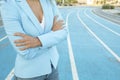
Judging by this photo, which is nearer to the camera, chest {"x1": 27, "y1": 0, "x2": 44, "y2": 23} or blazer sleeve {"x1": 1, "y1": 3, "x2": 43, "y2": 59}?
blazer sleeve {"x1": 1, "y1": 3, "x2": 43, "y2": 59}

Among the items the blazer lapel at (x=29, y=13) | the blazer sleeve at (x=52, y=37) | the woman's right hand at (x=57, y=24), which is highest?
the blazer lapel at (x=29, y=13)

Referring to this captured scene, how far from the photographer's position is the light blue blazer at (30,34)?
2402 mm

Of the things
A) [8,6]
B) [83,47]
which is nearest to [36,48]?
[8,6]

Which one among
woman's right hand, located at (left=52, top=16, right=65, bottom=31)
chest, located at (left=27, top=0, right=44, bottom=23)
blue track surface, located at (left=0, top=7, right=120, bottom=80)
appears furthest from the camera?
blue track surface, located at (left=0, top=7, right=120, bottom=80)

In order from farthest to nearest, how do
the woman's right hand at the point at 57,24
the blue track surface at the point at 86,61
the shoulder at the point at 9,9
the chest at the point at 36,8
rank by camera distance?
the blue track surface at the point at 86,61 < the woman's right hand at the point at 57,24 < the chest at the point at 36,8 < the shoulder at the point at 9,9

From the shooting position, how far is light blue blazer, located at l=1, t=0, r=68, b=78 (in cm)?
240

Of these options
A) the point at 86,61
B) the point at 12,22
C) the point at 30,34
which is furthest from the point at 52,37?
the point at 86,61

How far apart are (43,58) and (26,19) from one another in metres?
0.34

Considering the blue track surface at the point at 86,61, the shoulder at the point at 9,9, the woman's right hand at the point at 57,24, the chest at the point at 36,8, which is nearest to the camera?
Result: the shoulder at the point at 9,9

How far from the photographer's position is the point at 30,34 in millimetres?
2467

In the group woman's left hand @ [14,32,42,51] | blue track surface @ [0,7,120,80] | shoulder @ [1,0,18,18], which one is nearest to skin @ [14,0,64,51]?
woman's left hand @ [14,32,42,51]

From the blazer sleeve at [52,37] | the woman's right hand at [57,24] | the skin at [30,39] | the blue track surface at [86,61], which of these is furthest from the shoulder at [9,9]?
the blue track surface at [86,61]

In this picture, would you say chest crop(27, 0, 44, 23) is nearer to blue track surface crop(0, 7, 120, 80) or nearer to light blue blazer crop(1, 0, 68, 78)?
light blue blazer crop(1, 0, 68, 78)

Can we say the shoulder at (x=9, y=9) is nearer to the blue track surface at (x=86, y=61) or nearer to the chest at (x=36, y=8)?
the chest at (x=36, y=8)
